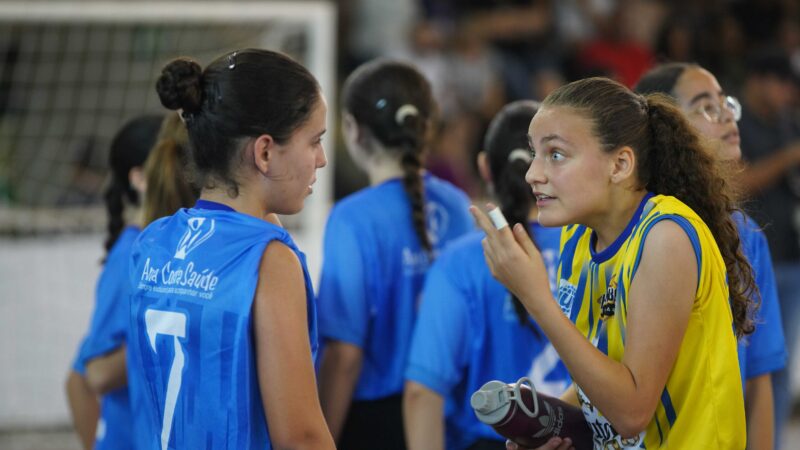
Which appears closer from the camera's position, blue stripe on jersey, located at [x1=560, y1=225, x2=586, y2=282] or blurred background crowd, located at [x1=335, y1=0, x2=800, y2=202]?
blue stripe on jersey, located at [x1=560, y1=225, x2=586, y2=282]

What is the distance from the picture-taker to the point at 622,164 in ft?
5.67

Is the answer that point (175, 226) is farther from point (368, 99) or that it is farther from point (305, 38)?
point (305, 38)

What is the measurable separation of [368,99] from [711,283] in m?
1.30

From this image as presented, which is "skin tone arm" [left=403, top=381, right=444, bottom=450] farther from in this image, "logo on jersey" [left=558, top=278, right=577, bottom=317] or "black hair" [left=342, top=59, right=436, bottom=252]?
"logo on jersey" [left=558, top=278, right=577, bottom=317]

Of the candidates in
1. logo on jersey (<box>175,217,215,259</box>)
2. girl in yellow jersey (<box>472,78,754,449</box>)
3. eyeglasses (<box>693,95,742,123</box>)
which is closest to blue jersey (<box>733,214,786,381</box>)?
eyeglasses (<box>693,95,742,123</box>)

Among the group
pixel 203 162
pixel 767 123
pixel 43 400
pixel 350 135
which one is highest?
pixel 767 123

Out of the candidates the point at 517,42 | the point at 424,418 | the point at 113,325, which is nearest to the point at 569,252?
the point at 424,418

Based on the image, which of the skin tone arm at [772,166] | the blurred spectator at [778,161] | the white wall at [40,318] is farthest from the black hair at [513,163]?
the white wall at [40,318]

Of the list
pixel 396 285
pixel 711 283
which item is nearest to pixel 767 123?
pixel 396 285

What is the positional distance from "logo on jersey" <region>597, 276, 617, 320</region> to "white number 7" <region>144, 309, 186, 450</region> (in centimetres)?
73

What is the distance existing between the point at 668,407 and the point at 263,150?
0.83 m

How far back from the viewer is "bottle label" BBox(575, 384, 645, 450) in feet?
5.63

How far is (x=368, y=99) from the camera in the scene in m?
2.71

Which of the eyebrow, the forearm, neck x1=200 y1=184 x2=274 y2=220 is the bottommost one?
the forearm
